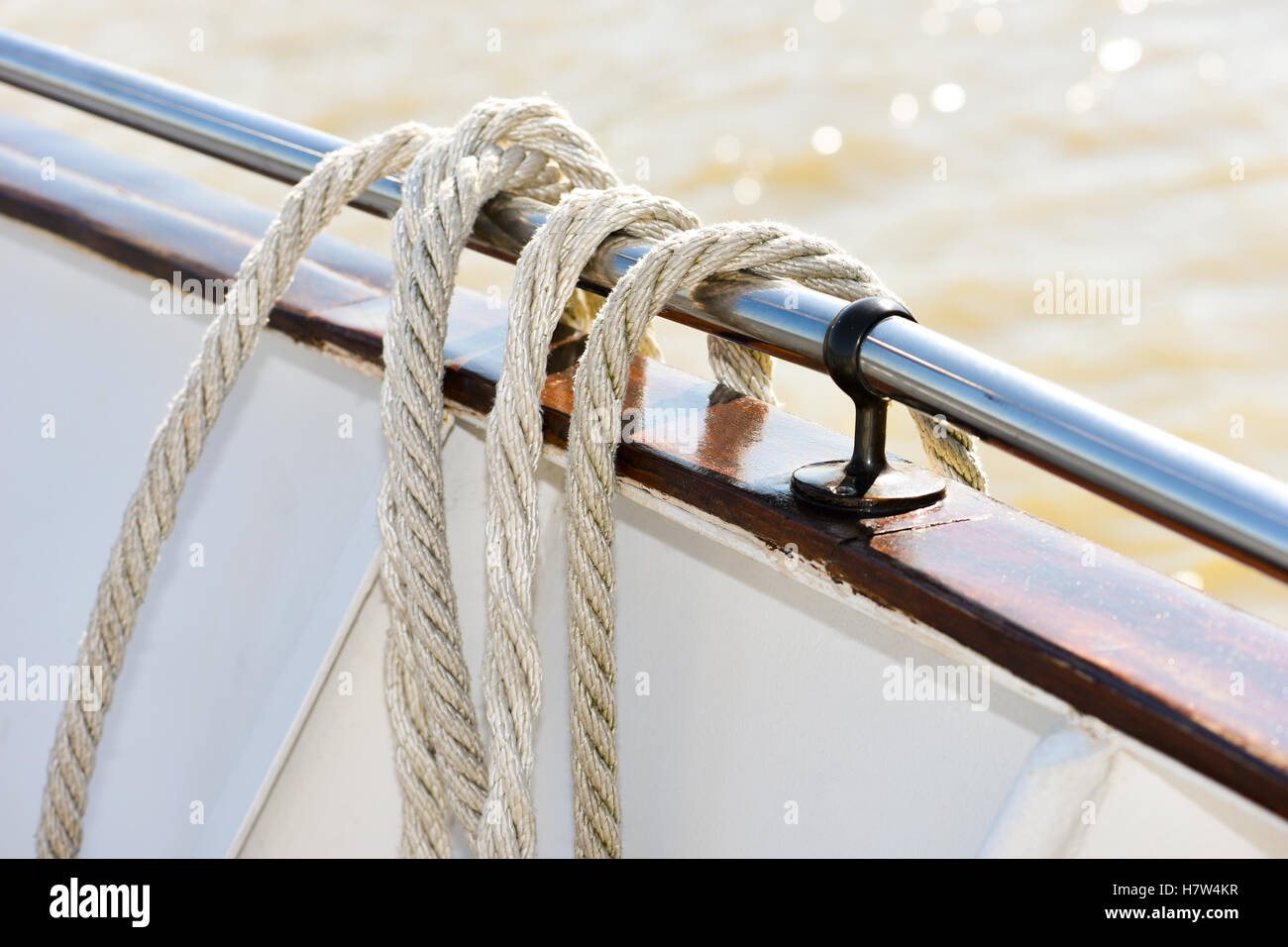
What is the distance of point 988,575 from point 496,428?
0.37 metres

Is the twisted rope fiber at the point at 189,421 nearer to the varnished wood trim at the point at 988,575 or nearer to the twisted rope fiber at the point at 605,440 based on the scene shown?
the varnished wood trim at the point at 988,575

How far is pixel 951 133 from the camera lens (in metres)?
4.22

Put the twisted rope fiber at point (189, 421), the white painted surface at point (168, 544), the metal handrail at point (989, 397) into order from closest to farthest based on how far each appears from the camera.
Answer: the metal handrail at point (989, 397) < the twisted rope fiber at point (189, 421) < the white painted surface at point (168, 544)

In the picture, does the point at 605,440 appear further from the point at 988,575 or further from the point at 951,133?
the point at 951,133

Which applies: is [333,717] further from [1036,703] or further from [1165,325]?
[1165,325]

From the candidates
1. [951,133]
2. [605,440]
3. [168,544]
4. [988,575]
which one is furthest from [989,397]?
[951,133]

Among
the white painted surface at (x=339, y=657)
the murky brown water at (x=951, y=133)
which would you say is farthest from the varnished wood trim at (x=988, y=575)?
the murky brown water at (x=951, y=133)

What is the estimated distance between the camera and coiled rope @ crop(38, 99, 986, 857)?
3.27ft

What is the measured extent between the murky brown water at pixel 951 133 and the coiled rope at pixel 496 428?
5.89 feet

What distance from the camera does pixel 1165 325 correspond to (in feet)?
10.4

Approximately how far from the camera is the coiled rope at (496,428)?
3.27ft

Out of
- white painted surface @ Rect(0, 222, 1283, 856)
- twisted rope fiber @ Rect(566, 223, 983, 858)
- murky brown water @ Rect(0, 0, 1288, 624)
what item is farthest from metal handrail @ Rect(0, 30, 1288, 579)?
murky brown water @ Rect(0, 0, 1288, 624)

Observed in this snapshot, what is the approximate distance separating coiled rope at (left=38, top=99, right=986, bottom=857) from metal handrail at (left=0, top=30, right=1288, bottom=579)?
3 cm
